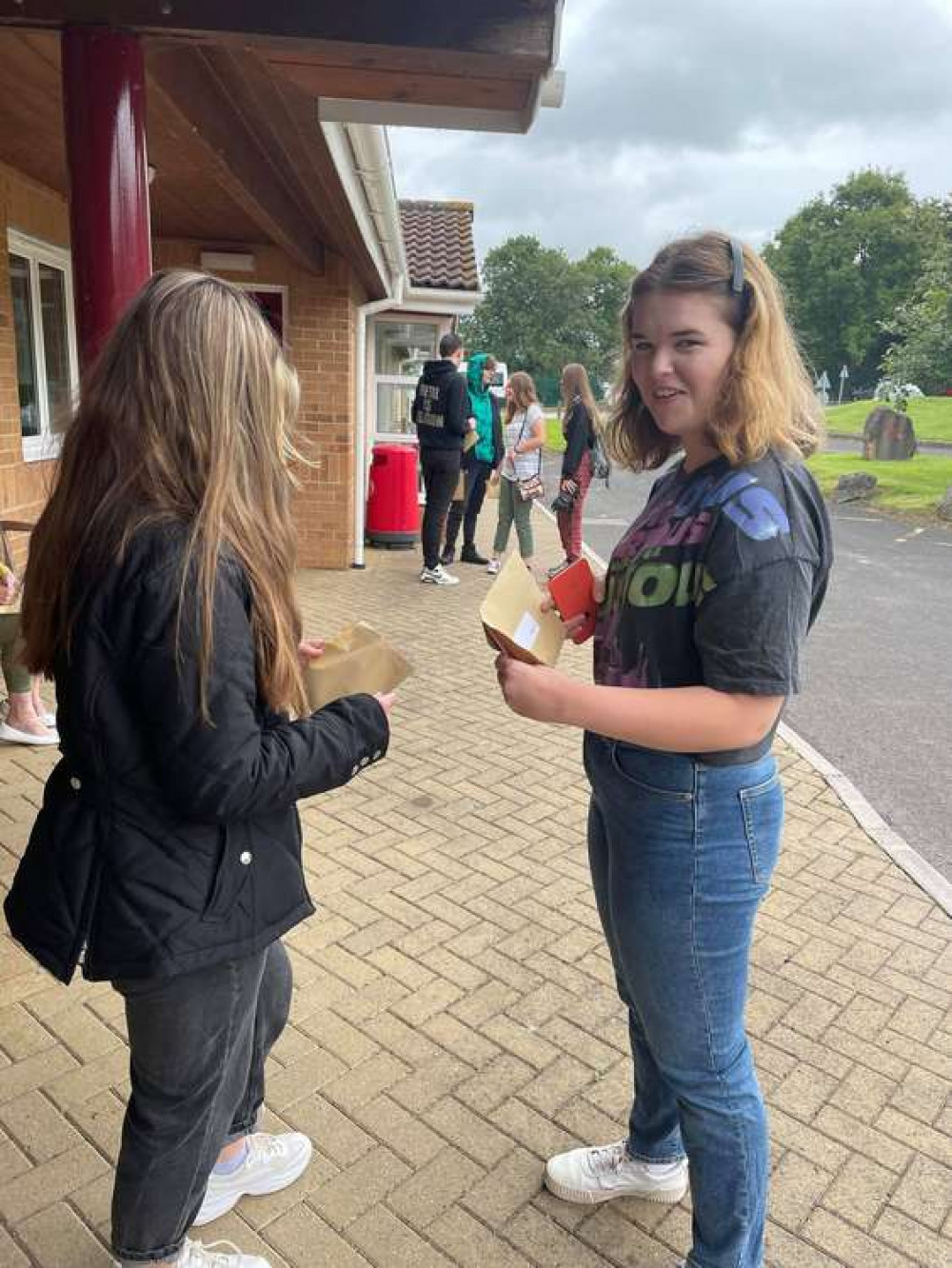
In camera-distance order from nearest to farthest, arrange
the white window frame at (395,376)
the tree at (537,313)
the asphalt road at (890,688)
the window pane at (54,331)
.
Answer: the asphalt road at (890,688) < the window pane at (54,331) < the white window frame at (395,376) < the tree at (537,313)

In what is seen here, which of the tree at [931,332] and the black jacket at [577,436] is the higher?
the tree at [931,332]

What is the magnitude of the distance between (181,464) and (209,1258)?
1.55m

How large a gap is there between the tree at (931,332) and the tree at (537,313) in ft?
177

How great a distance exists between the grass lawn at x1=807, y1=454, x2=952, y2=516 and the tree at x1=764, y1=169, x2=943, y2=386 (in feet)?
122

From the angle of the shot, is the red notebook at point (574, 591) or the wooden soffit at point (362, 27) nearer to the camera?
the red notebook at point (574, 591)

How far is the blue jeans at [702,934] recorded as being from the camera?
1.64 metres

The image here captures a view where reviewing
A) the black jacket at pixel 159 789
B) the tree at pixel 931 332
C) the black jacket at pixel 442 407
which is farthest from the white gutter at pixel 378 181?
the tree at pixel 931 332

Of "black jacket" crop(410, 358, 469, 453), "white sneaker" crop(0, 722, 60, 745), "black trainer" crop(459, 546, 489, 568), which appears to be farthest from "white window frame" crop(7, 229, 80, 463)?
"black trainer" crop(459, 546, 489, 568)

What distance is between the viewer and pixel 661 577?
5.29 ft

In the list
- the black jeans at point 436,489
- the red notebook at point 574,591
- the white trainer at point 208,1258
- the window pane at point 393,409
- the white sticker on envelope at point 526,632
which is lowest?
the white trainer at point 208,1258

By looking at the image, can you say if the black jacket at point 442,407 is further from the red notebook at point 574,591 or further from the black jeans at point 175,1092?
the black jeans at point 175,1092

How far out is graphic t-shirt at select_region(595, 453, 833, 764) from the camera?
1475mm

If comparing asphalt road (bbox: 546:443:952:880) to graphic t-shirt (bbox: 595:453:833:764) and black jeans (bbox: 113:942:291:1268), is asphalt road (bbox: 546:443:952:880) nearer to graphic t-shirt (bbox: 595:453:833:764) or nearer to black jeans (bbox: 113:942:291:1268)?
graphic t-shirt (bbox: 595:453:833:764)

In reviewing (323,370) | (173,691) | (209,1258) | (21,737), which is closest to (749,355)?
(173,691)
